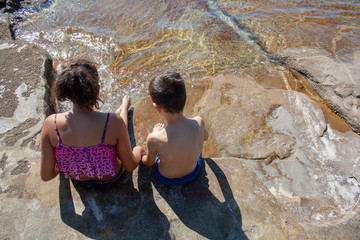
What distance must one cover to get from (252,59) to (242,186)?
2.82 m

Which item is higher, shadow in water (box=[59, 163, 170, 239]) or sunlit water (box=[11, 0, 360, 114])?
sunlit water (box=[11, 0, 360, 114])

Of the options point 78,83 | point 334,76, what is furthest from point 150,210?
point 334,76

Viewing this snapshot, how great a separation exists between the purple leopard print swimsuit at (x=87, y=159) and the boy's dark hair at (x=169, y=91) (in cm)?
42

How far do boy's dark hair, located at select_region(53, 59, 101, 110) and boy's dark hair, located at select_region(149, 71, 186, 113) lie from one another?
0.46m

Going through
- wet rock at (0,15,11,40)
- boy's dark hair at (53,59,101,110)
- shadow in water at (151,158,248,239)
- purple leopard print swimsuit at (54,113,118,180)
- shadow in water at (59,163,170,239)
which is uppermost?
boy's dark hair at (53,59,101,110)

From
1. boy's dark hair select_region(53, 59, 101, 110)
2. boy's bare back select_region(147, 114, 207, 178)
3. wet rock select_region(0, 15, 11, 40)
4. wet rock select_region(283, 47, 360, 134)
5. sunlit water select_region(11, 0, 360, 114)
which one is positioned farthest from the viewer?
wet rock select_region(0, 15, 11, 40)

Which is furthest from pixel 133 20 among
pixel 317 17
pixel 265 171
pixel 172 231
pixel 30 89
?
pixel 172 231

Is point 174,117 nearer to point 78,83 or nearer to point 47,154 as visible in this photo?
point 78,83

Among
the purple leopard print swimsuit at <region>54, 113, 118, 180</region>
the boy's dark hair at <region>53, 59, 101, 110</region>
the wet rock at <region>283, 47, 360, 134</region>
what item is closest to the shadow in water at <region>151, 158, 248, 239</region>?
the purple leopard print swimsuit at <region>54, 113, 118, 180</region>

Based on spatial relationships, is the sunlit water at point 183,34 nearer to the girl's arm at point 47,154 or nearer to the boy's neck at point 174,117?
the girl's arm at point 47,154

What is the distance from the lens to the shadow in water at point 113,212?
1.90m

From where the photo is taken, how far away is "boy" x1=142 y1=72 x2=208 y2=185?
1.84 metres

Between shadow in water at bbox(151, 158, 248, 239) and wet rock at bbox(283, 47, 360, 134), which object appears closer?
shadow in water at bbox(151, 158, 248, 239)

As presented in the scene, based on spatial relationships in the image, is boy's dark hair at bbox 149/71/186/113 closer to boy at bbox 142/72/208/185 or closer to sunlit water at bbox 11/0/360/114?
boy at bbox 142/72/208/185
